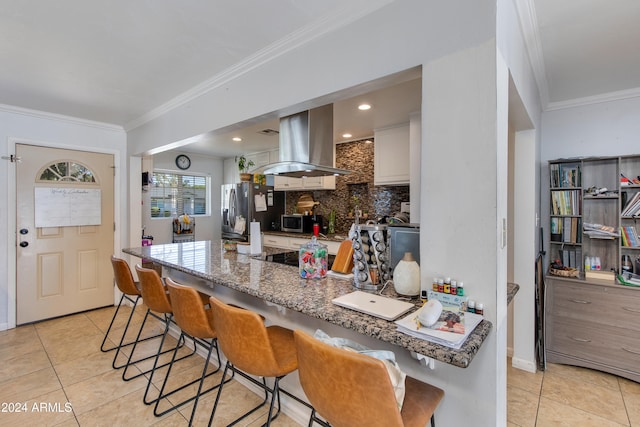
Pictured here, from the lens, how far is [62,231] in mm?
3555

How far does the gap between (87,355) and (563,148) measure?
15.9 ft

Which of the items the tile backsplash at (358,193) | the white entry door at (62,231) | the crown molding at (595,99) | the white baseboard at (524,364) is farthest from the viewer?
the tile backsplash at (358,193)

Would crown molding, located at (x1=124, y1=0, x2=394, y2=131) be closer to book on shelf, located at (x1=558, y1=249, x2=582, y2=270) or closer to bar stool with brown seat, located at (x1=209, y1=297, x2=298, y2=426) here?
bar stool with brown seat, located at (x1=209, y1=297, x2=298, y2=426)

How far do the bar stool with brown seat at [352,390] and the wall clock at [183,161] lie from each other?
5258 mm

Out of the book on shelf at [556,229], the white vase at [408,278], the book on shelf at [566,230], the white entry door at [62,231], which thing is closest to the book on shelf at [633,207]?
the book on shelf at [566,230]

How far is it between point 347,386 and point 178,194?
546 centimetres

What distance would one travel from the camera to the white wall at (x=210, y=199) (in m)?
5.26

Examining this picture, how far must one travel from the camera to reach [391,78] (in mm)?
1508

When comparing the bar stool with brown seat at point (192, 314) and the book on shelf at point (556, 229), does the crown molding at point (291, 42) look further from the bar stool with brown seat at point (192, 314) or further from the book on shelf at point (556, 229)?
the book on shelf at point (556, 229)

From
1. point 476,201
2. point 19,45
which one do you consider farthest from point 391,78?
point 19,45

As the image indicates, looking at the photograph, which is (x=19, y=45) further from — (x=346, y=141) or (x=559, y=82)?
(x=559, y=82)

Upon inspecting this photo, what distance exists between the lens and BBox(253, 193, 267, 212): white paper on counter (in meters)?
4.93

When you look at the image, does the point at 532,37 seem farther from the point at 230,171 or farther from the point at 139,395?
the point at 230,171

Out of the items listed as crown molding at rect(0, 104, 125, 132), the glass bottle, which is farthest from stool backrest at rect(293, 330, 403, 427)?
crown molding at rect(0, 104, 125, 132)
